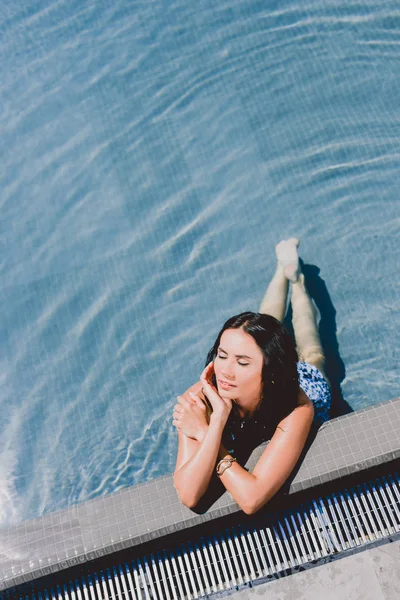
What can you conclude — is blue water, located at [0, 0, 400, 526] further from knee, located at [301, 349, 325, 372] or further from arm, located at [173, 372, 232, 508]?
arm, located at [173, 372, 232, 508]

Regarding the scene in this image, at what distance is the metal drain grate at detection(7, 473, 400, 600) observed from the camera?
370 cm

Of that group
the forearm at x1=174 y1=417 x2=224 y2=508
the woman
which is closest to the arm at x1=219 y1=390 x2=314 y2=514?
the woman

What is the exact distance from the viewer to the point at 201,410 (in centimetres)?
366

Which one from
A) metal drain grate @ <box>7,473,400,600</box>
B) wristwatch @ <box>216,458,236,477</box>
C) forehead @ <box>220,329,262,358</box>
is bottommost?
metal drain grate @ <box>7,473,400,600</box>

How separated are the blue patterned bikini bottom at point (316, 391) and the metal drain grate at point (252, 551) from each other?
63 centimetres

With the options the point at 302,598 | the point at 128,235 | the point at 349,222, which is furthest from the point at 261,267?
the point at 302,598

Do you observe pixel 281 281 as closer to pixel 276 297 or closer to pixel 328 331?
pixel 276 297

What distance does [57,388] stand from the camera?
5.46 m

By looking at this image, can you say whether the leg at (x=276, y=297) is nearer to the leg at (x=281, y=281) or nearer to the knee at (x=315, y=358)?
the leg at (x=281, y=281)

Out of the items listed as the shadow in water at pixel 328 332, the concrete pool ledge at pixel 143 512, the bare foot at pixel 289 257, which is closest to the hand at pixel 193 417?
the concrete pool ledge at pixel 143 512

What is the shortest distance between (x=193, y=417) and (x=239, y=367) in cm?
40

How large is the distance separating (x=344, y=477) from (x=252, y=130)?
3.68m

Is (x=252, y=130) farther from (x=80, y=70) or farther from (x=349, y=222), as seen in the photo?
(x=80, y=70)

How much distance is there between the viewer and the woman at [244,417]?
3.42 meters
